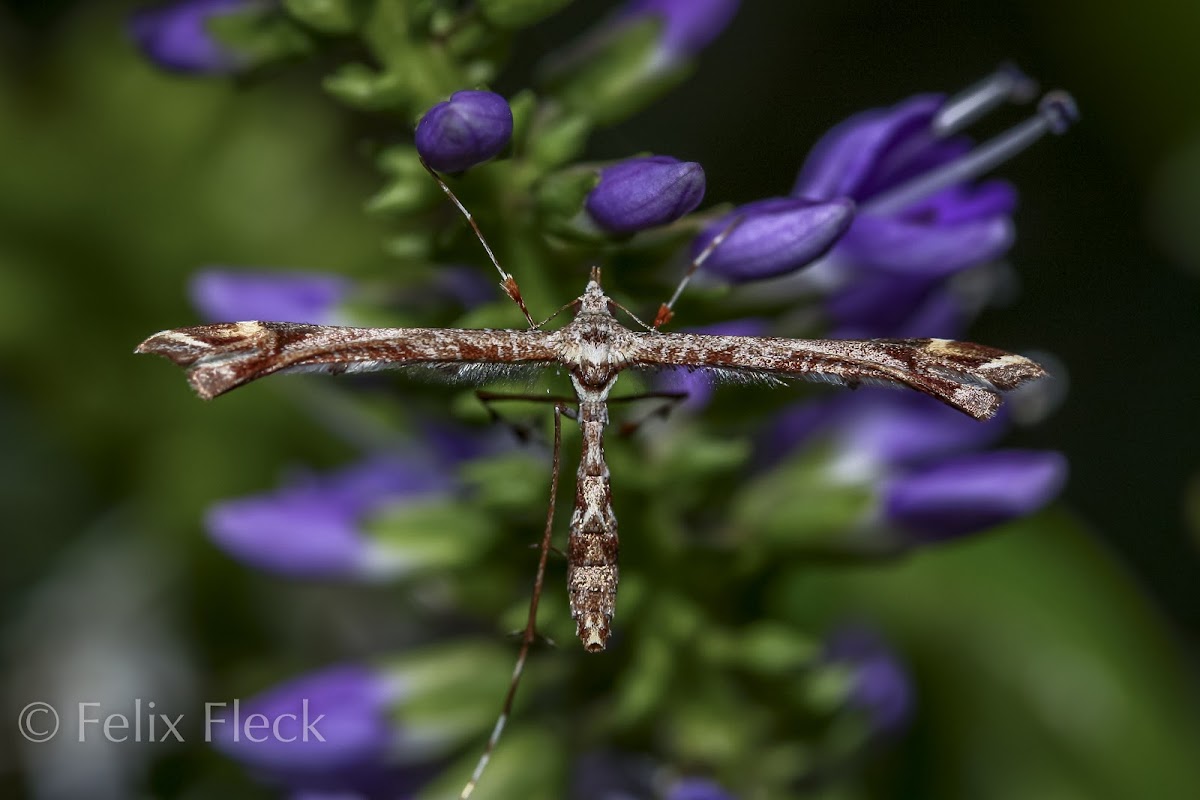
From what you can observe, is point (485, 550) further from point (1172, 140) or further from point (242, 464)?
point (1172, 140)

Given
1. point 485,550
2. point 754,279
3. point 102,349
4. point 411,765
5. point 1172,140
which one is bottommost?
point 411,765

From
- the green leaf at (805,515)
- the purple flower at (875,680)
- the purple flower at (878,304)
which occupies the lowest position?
the purple flower at (875,680)

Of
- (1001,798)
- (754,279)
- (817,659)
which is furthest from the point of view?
(1001,798)

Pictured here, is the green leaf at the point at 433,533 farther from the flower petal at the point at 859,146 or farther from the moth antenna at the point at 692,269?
the flower petal at the point at 859,146

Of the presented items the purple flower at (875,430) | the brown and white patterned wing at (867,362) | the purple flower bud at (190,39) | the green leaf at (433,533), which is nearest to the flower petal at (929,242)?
the brown and white patterned wing at (867,362)

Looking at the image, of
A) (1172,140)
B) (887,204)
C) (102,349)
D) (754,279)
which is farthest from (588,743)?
(1172,140)

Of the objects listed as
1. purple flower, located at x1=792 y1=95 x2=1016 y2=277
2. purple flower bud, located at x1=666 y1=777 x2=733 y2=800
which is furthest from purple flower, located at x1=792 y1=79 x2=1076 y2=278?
purple flower bud, located at x1=666 y1=777 x2=733 y2=800

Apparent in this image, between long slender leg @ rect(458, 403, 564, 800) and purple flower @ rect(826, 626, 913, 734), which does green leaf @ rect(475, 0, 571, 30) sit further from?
purple flower @ rect(826, 626, 913, 734)

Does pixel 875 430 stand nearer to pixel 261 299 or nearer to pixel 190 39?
pixel 261 299
